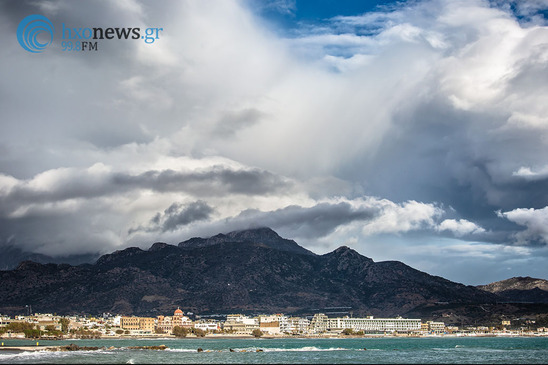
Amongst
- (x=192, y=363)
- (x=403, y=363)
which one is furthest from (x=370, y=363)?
(x=192, y=363)

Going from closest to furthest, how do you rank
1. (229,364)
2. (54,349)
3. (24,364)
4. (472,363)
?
(24,364) < (229,364) < (472,363) < (54,349)

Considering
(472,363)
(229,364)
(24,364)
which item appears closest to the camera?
(24,364)

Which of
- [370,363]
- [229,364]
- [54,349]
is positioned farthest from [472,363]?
[54,349]

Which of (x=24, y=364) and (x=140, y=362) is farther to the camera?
(x=140, y=362)

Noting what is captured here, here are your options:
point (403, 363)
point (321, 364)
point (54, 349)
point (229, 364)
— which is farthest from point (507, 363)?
point (54, 349)

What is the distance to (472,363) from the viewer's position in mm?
127188

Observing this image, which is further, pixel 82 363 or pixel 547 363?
pixel 547 363

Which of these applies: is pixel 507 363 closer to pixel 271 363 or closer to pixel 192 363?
pixel 271 363

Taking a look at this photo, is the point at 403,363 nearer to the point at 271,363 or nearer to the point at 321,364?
the point at 321,364

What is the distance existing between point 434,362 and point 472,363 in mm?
7647

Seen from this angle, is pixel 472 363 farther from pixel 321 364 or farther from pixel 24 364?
pixel 24 364

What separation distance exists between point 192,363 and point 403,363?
143ft

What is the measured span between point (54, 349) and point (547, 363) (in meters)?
117

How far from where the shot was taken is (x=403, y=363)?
127500mm
